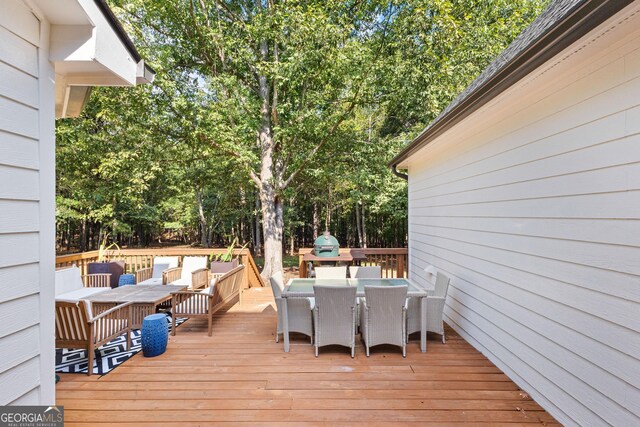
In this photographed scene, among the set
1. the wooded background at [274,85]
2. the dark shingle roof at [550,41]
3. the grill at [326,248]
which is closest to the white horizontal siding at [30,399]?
the dark shingle roof at [550,41]

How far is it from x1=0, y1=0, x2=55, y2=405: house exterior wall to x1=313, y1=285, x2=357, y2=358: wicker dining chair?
2365 millimetres

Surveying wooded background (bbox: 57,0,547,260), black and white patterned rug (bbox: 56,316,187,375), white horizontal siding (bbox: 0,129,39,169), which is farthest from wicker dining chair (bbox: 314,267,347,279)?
white horizontal siding (bbox: 0,129,39,169)

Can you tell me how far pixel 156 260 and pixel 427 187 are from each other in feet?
19.1

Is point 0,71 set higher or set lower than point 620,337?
higher

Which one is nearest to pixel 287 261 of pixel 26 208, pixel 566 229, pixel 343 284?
pixel 343 284

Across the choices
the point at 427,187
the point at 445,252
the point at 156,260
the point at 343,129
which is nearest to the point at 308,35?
the point at 343,129

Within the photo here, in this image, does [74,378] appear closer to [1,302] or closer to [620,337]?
[1,302]

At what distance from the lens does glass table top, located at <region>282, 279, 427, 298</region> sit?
3.91 m

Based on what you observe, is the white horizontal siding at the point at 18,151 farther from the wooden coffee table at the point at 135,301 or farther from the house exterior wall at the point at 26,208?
the wooden coffee table at the point at 135,301

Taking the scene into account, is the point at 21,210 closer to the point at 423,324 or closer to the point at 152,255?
the point at 423,324

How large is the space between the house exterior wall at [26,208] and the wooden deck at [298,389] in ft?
3.53

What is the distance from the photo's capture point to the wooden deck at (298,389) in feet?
8.28

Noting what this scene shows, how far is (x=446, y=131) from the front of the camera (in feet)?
13.4

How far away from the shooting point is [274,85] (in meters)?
7.85
